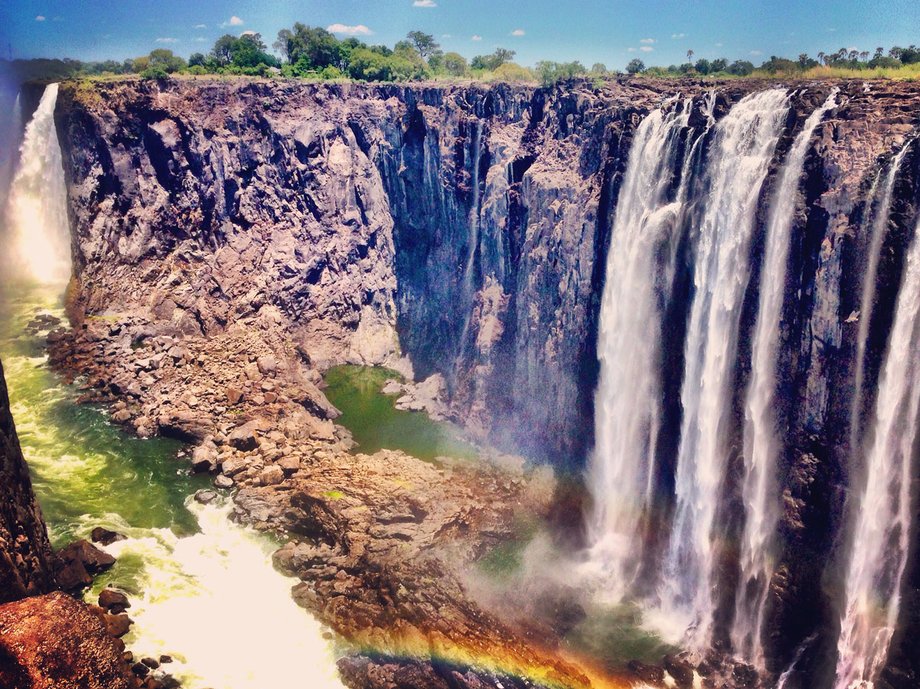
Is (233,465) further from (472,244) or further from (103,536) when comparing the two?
(472,244)

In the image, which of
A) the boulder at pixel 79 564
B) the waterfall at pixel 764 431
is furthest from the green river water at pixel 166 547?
the waterfall at pixel 764 431

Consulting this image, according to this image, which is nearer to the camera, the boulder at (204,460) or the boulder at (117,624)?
the boulder at (117,624)

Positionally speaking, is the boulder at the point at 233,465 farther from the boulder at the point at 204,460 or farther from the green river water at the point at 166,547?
the green river water at the point at 166,547

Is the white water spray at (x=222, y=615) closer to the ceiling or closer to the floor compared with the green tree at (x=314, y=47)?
closer to the floor

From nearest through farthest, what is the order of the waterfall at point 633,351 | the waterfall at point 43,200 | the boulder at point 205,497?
1. the waterfall at point 633,351
2. the boulder at point 205,497
3. the waterfall at point 43,200

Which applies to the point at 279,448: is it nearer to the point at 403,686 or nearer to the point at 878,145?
the point at 403,686

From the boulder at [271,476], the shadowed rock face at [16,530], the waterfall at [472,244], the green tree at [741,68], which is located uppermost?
the green tree at [741,68]

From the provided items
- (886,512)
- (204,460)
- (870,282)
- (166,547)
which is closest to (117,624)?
(166,547)
